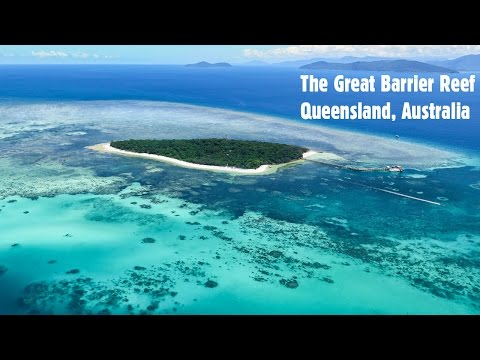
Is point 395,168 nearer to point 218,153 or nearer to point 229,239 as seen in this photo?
point 218,153

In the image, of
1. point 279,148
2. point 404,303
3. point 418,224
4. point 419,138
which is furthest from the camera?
point 419,138

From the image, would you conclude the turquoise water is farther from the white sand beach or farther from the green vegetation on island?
the green vegetation on island

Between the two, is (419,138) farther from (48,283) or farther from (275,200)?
(48,283)

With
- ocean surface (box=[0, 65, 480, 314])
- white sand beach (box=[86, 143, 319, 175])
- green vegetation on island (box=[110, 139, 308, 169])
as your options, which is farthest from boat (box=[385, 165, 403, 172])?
green vegetation on island (box=[110, 139, 308, 169])

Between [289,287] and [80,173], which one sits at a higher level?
[80,173]

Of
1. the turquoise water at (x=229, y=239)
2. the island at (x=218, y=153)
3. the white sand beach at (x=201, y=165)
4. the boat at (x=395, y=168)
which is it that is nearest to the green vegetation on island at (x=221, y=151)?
the island at (x=218, y=153)

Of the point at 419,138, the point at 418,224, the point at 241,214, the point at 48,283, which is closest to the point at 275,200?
the point at 241,214

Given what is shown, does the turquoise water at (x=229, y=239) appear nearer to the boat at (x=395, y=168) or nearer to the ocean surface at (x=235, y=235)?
the ocean surface at (x=235, y=235)

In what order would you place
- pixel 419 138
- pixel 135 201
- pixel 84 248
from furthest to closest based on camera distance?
pixel 419 138 → pixel 135 201 → pixel 84 248

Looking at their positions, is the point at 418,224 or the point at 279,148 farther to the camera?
the point at 279,148

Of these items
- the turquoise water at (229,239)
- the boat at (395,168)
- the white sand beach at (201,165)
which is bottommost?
the turquoise water at (229,239)
